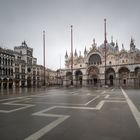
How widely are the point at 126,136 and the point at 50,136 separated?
2.59 m

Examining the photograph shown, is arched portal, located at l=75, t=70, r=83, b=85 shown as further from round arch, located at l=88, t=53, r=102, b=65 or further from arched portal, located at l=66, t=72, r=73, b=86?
round arch, located at l=88, t=53, r=102, b=65

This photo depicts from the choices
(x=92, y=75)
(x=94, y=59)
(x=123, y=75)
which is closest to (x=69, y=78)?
(x=92, y=75)

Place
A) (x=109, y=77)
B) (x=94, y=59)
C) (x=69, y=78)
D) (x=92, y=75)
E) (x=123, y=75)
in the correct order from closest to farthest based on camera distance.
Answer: (x=123, y=75)
(x=109, y=77)
(x=92, y=75)
(x=94, y=59)
(x=69, y=78)

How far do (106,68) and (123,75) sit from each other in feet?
28.6

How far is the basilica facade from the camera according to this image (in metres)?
83.7

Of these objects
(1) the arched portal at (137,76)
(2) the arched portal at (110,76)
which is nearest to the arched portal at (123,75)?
(1) the arched portal at (137,76)

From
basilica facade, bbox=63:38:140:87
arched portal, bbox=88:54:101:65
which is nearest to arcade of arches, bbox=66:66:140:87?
basilica facade, bbox=63:38:140:87

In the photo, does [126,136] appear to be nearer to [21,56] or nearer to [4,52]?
[4,52]

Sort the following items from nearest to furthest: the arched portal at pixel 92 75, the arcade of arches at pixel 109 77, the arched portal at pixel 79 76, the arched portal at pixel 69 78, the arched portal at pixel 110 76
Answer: the arcade of arches at pixel 109 77
the arched portal at pixel 110 76
the arched portal at pixel 92 75
the arched portal at pixel 79 76
the arched portal at pixel 69 78

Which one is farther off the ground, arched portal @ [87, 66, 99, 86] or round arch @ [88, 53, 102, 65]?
round arch @ [88, 53, 102, 65]

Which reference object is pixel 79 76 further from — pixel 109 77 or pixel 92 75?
pixel 109 77

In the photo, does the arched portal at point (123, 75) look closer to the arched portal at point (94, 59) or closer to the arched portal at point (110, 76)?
the arched portal at point (110, 76)

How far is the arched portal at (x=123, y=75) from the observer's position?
8609 centimetres

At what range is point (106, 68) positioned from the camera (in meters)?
89.4
